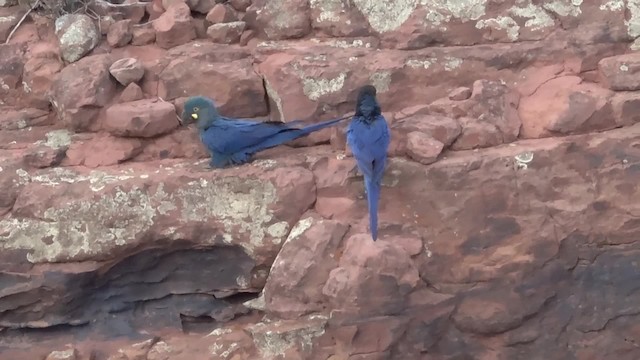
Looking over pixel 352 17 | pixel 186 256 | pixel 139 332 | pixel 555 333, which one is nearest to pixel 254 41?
pixel 352 17

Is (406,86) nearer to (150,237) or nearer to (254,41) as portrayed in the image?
(254,41)

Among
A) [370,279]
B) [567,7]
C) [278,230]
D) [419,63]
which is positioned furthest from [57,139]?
[567,7]

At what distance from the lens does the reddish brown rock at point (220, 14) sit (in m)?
3.54

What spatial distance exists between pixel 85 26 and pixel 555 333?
8.14 feet

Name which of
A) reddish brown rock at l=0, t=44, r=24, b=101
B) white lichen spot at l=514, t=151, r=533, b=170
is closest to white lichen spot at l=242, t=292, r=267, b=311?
white lichen spot at l=514, t=151, r=533, b=170

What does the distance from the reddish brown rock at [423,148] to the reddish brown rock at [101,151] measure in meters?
1.18

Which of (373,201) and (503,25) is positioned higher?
(503,25)

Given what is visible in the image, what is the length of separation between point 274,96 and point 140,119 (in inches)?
23.6

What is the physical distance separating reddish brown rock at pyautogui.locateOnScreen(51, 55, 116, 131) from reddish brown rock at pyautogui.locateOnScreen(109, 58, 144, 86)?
4cm

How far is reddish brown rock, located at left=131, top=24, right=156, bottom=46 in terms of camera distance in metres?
3.51

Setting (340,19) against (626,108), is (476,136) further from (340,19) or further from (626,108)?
(340,19)

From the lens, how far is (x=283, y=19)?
352 cm

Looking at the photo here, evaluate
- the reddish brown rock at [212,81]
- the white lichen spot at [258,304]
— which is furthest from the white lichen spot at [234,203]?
the reddish brown rock at [212,81]

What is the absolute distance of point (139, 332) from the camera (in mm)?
3180
